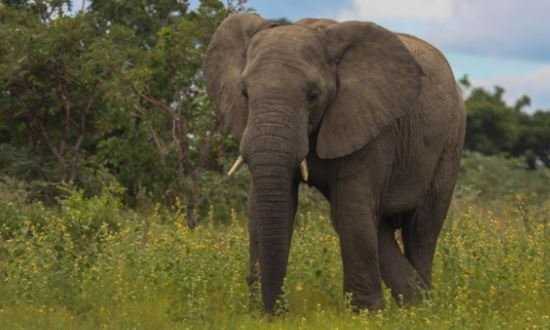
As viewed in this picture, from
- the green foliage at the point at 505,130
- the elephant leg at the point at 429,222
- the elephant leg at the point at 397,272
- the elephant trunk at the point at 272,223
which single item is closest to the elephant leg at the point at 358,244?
the elephant trunk at the point at 272,223

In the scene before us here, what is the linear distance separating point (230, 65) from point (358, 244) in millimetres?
1417

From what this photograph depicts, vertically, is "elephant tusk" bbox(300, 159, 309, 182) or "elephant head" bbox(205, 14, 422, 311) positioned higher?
"elephant head" bbox(205, 14, 422, 311)

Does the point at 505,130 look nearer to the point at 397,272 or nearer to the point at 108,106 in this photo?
the point at 108,106

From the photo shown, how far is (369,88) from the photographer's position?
317 inches

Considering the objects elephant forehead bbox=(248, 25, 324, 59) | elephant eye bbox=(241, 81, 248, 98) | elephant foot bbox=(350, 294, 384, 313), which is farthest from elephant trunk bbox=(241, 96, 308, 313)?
elephant foot bbox=(350, 294, 384, 313)

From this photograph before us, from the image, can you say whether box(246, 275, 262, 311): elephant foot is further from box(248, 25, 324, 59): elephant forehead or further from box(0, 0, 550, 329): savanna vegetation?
box(248, 25, 324, 59): elephant forehead

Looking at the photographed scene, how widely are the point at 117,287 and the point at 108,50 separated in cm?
694

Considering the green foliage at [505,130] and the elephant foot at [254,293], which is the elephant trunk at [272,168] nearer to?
the elephant foot at [254,293]

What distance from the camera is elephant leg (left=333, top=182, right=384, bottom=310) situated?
794 centimetres

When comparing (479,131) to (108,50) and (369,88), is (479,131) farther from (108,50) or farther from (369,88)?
(369,88)

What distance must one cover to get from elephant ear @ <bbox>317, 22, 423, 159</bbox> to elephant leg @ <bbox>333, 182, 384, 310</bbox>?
0.32m

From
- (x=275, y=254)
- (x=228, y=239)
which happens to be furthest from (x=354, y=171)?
(x=228, y=239)

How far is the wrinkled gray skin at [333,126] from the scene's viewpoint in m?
7.37

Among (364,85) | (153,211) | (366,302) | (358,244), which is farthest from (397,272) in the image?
(153,211)
